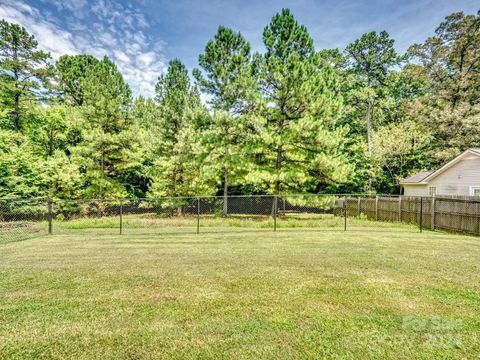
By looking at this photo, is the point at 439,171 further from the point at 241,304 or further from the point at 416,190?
the point at 241,304

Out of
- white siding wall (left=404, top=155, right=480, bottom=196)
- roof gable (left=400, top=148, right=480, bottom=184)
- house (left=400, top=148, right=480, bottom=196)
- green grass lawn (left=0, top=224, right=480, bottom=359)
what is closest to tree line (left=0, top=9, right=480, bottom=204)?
roof gable (left=400, top=148, right=480, bottom=184)

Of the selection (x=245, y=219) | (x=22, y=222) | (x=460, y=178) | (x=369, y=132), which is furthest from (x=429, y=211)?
(x=22, y=222)

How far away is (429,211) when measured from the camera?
1325cm

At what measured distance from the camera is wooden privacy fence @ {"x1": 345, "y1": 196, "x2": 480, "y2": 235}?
11.2m

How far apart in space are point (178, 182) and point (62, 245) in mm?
12169

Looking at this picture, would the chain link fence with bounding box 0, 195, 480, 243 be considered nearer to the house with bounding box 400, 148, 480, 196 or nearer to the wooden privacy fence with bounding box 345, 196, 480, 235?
the wooden privacy fence with bounding box 345, 196, 480, 235

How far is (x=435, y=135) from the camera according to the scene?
23797 millimetres

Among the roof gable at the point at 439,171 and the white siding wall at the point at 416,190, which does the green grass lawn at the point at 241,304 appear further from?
the white siding wall at the point at 416,190

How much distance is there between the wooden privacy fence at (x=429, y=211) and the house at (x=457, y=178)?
186 inches

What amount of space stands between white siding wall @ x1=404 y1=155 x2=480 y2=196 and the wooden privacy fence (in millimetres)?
4747

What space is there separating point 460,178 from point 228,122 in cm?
1544

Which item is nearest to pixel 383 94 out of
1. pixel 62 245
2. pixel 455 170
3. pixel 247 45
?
pixel 455 170

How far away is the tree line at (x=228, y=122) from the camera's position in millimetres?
15242

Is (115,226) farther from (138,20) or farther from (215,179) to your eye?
(138,20)
